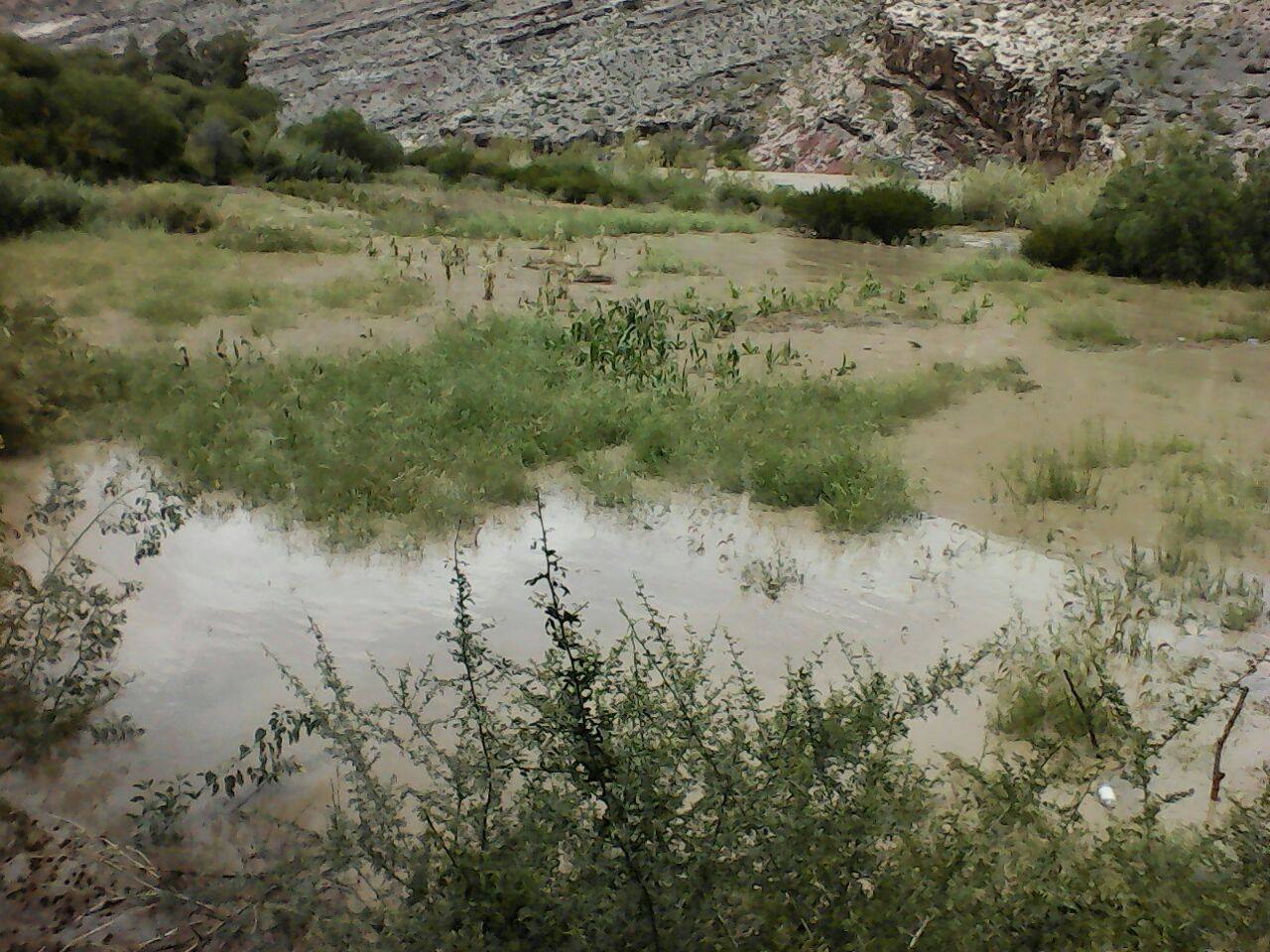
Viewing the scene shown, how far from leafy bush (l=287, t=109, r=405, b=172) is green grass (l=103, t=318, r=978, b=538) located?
1147 cm

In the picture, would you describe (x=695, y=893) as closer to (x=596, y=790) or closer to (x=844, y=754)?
(x=596, y=790)

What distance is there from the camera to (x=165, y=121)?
1029 cm

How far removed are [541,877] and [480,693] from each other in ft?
2.95

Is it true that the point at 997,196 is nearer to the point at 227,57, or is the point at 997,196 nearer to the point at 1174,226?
the point at 1174,226

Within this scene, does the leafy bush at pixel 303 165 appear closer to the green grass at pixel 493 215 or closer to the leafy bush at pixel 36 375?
the green grass at pixel 493 215

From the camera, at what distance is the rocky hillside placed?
14.8 metres

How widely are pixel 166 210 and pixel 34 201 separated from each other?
80.9 inches

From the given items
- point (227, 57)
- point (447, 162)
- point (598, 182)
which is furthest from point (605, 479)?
point (447, 162)

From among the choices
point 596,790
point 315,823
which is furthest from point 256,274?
point 596,790

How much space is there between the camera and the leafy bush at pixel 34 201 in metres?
6.49

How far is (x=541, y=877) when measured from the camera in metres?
2.14

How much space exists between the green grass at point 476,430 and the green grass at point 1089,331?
1144 mm

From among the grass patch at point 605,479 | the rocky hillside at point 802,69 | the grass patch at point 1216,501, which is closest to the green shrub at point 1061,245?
the rocky hillside at point 802,69

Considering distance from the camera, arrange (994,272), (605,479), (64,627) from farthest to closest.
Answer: (994,272)
(605,479)
(64,627)
